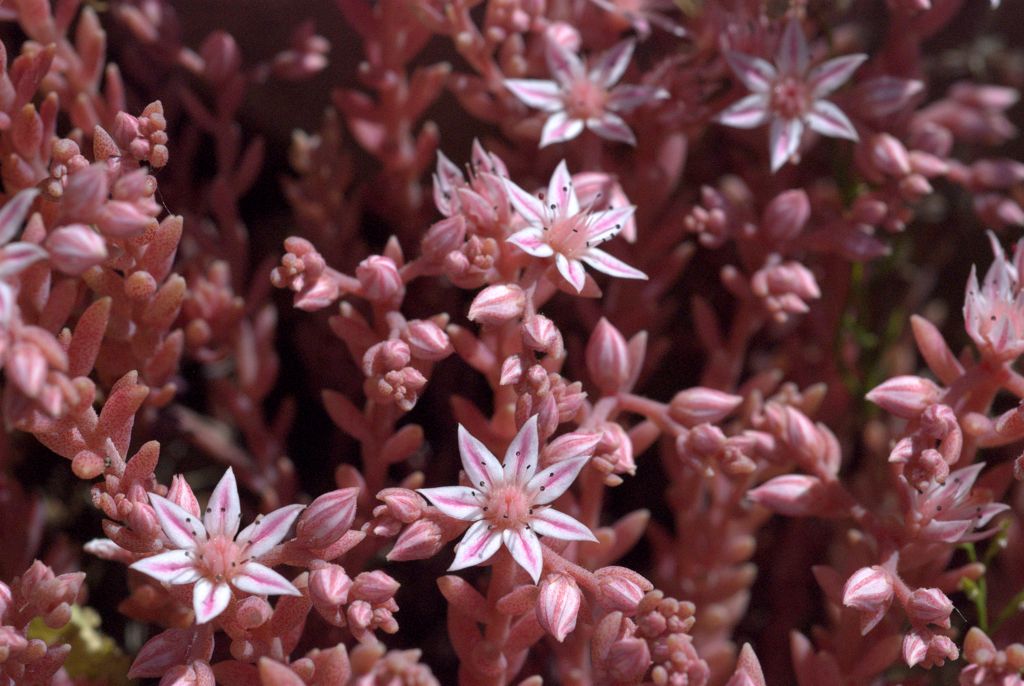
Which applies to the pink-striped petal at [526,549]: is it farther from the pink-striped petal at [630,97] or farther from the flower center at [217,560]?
the pink-striped petal at [630,97]

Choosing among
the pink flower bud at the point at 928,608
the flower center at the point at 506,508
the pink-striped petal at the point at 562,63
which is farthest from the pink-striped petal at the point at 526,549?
the pink-striped petal at the point at 562,63

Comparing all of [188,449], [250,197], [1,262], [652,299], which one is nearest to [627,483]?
[652,299]

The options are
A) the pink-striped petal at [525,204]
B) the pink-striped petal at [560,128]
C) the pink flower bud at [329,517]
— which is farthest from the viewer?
the pink-striped petal at [560,128]

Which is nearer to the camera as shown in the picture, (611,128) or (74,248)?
(74,248)

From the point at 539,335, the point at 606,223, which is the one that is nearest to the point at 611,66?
the point at 606,223

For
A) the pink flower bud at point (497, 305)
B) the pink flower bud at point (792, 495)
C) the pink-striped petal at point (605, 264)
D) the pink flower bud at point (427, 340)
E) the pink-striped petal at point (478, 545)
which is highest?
the pink flower bud at point (497, 305)

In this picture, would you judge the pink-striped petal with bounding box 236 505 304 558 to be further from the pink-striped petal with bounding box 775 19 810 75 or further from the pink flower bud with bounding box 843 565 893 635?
the pink-striped petal with bounding box 775 19 810 75

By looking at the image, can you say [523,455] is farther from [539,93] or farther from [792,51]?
[792,51]
